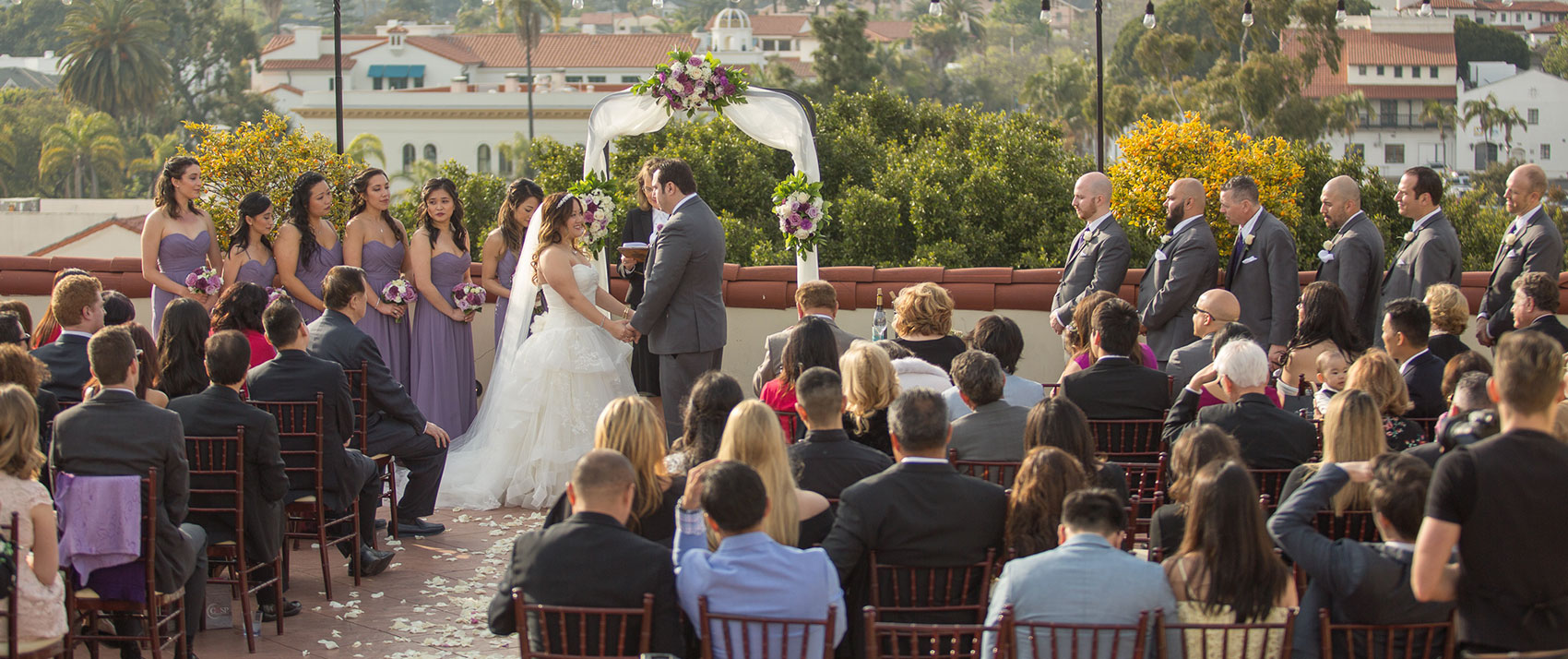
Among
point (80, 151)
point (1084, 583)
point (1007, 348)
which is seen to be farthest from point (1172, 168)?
point (80, 151)

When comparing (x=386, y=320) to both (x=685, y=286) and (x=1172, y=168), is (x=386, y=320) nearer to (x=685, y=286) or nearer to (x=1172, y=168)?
(x=685, y=286)

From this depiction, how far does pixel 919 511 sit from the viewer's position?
3570 mm

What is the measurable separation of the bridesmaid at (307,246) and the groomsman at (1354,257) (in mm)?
5245

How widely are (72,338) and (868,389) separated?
9.82ft

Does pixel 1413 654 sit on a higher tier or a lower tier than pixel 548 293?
lower

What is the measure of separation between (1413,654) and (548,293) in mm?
4854

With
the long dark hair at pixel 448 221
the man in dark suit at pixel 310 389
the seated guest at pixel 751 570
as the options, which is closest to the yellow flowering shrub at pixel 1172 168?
the long dark hair at pixel 448 221

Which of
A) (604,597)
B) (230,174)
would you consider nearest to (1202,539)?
(604,597)

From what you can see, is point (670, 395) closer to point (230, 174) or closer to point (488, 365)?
point (488, 365)

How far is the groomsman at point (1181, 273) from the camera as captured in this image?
721 cm

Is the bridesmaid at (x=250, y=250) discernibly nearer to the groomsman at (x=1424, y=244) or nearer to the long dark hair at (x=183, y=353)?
the long dark hair at (x=183, y=353)

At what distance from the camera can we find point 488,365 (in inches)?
345

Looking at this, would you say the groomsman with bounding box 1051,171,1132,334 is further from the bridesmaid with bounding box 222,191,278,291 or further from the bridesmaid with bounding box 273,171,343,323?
the bridesmaid with bounding box 222,191,278,291

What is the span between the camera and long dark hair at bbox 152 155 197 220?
7.43m
